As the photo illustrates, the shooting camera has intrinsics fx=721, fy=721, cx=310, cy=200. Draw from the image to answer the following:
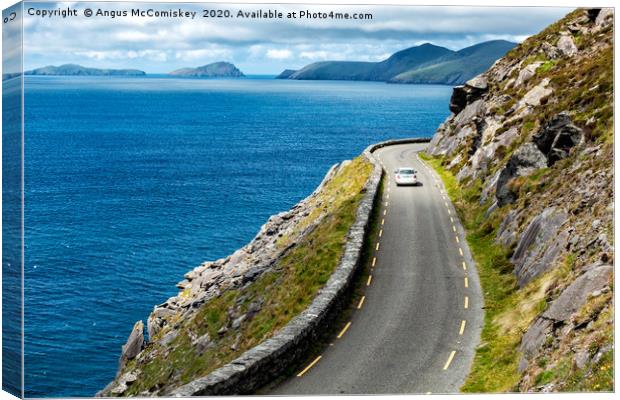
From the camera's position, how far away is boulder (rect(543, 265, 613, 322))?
21.7 m

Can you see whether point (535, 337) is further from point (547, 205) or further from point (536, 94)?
point (536, 94)

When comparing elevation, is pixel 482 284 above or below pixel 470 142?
below

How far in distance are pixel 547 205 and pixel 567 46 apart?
32.4m

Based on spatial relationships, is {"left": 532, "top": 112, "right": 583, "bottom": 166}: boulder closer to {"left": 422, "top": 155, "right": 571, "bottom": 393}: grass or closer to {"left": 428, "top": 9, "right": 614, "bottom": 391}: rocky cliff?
{"left": 428, "top": 9, "right": 614, "bottom": 391}: rocky cliff

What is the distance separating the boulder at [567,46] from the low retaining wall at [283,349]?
35.9m

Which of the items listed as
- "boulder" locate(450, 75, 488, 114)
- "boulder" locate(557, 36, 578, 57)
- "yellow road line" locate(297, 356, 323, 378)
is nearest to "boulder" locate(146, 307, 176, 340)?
"yellow road line" locate(297, 356, 323, 378)

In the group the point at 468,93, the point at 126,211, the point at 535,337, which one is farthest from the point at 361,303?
the point at 126,211

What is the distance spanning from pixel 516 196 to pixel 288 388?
2226 cm

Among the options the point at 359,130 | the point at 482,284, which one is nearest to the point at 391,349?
the point at 482,284

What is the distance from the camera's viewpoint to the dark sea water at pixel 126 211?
169 ft

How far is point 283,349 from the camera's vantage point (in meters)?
21.5

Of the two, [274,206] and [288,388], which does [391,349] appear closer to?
[288,388]

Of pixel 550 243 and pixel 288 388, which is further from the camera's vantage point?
pixel 550 243

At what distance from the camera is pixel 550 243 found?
29203 mm
